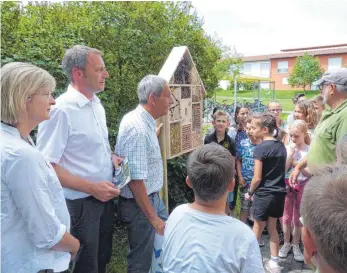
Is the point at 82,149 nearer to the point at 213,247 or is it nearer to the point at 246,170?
the point at 213,247

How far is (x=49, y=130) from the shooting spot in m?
2.35

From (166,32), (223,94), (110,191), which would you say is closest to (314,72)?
(223,94)

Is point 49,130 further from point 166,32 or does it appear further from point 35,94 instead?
point 166,32

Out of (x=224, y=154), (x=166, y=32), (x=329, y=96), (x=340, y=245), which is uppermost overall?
(x=166, y=32)

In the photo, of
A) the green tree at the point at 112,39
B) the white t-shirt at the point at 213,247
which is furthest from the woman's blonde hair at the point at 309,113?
the white t-shirt at the point at 213,247

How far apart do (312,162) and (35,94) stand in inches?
98.8

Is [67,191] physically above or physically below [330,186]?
below

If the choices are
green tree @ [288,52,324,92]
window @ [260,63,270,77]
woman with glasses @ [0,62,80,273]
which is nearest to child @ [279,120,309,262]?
woman with glasses @ [0,62,80,273]

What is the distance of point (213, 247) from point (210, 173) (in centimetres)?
37

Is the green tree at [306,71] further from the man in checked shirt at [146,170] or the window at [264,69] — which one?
the man in checked shirt at [146,170]

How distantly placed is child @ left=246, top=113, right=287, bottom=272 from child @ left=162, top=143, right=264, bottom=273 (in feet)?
6.72

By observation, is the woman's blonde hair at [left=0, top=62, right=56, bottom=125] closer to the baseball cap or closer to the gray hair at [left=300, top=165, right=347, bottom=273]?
the gray hair at [left=300, top=165, right=347, bottom=273]

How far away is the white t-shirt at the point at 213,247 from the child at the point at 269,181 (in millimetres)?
2189

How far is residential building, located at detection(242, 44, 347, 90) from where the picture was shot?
4944 cm
